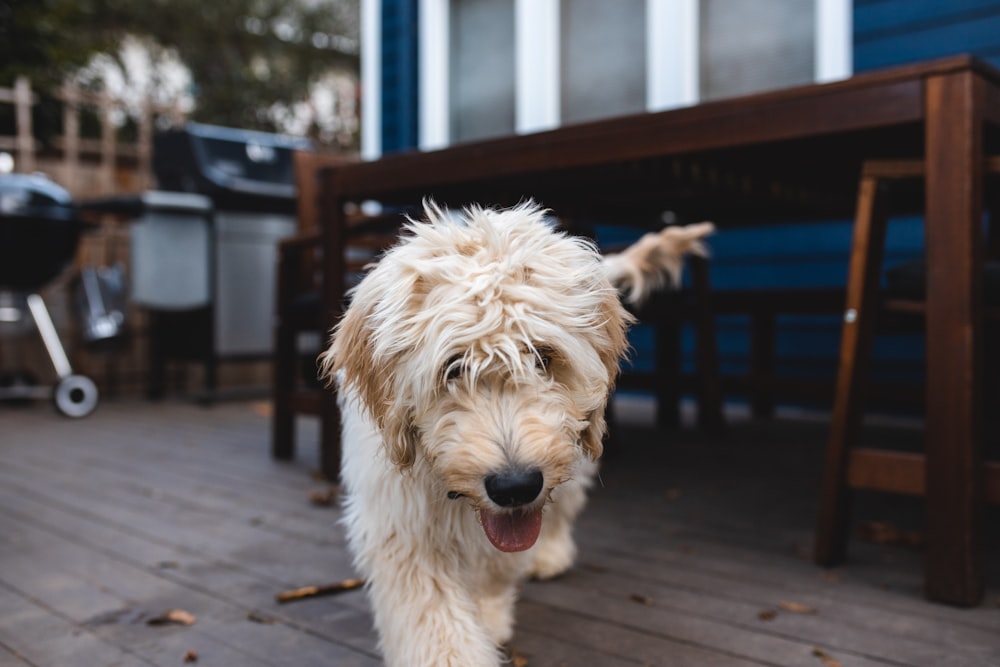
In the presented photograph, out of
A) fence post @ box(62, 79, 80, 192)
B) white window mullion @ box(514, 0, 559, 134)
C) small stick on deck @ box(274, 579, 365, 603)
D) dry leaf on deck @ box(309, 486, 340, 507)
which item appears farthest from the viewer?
fence post @ box(62, 79, 80, 192)

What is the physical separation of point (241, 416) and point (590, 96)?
3.65 m

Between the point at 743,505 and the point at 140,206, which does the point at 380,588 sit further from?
the point at 140,206

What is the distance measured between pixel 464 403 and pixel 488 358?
100 millimetres

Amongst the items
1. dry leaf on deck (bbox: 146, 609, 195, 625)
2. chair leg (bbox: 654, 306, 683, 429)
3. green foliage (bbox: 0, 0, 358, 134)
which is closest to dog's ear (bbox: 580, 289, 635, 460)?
dry leaf on deck (bbox: 146, 609, 195, 625)

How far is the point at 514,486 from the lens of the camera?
154cm

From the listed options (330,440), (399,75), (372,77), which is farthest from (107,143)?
(330,440)

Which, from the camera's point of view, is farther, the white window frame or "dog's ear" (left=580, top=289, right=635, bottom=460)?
the white window frame

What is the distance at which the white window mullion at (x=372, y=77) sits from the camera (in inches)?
330

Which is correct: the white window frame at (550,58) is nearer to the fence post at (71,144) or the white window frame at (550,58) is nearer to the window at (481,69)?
the window at (481,69)

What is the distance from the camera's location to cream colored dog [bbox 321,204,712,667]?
63.9 inches

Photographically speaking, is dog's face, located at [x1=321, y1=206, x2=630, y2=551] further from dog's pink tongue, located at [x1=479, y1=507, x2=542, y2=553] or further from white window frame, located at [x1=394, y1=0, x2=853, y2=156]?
white window frame, located at [x1=394, y1=0, x2=853, y2=156]

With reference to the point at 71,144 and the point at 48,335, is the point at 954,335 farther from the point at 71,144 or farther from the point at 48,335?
the point at 71,144

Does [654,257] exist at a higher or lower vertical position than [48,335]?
higher

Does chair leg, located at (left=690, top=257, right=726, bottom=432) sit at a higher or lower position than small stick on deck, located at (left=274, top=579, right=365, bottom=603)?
higher
